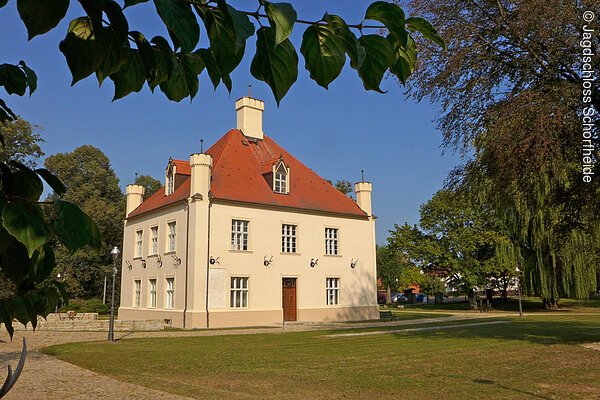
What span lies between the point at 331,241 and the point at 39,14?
3227cm

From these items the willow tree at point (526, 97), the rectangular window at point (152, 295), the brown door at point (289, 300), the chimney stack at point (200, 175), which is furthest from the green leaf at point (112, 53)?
the rectangular window at point (152, 295)

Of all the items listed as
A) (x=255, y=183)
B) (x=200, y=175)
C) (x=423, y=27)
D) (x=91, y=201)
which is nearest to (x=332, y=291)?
(x=255, y=183)

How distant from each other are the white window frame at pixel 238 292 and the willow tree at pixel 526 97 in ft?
49.6

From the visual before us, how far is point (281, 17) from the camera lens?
1.21 meters

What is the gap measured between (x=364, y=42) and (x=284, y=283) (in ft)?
97.0

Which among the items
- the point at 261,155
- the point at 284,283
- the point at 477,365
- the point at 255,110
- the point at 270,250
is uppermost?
the point at 255,110

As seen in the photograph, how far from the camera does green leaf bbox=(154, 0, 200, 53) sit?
46.6 inches

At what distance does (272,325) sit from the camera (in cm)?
2873

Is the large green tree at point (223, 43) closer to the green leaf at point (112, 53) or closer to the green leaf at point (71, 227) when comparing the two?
the green leaf at point (112, 53)

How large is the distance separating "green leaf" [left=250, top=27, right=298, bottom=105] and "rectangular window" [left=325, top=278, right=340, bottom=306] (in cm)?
3142

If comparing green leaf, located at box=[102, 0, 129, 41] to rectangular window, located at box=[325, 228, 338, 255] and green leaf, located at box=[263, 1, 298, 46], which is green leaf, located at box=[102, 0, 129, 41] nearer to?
green leaf, located at box=[263, 1, 298, 46]

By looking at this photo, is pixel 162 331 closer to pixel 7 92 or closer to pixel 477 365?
pixel 477 365

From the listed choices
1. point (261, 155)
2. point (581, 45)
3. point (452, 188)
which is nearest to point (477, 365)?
point (452, 188)

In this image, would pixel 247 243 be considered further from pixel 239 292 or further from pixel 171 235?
pixel 171 235
